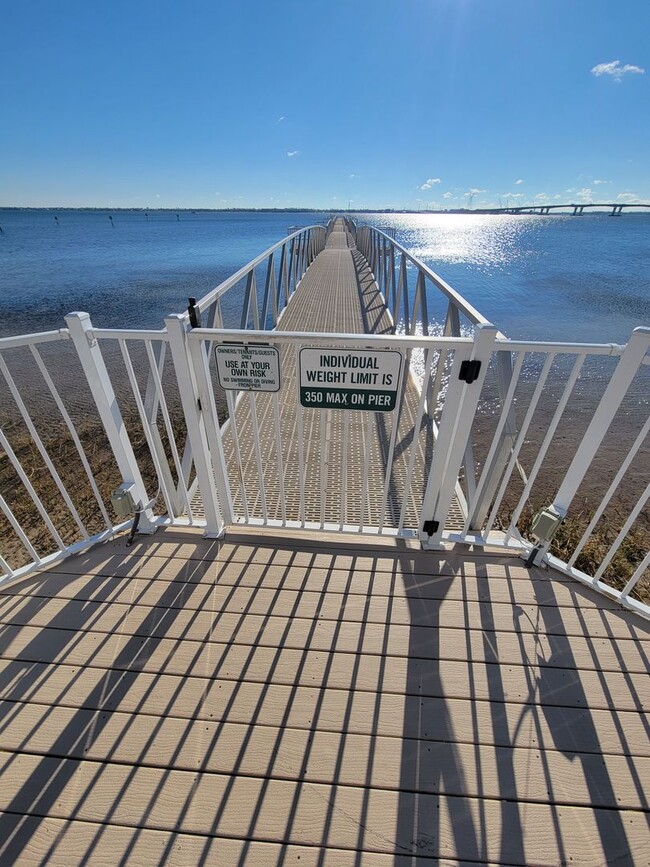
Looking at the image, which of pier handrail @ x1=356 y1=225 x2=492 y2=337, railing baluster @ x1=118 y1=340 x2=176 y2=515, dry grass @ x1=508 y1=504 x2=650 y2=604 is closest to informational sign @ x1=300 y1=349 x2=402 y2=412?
pier handrail @ x1=356 y1=225 x2=492 y2=337

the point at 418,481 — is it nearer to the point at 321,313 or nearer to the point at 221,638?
the point at 221,638

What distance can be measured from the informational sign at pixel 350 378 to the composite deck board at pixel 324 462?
104 millimetres

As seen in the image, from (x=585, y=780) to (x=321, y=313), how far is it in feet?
24.2

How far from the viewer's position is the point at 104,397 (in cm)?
202

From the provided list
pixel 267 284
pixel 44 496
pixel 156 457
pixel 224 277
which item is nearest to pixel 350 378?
pixel 156 457

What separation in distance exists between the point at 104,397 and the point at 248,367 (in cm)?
79

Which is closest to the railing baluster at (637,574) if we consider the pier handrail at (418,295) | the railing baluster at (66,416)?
the pier handrail at (418,295)

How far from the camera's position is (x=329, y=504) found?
3033 millimetres

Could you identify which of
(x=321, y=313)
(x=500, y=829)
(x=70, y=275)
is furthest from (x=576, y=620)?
(x=70, y=275)

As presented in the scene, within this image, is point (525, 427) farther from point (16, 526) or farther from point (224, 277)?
point (224, 277)

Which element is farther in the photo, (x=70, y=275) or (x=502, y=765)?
(x=70, y=275)

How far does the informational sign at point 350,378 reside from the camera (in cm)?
176

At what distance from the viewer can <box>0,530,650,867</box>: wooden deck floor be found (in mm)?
1323

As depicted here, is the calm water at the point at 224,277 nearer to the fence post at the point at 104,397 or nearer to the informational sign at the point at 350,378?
the fence post at the point at 104,397
